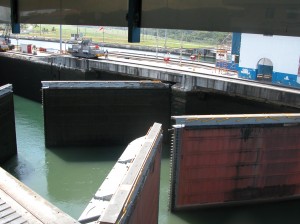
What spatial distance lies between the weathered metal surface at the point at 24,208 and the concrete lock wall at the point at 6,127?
319 inches

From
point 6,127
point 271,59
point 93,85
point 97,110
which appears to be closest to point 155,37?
point 271,59

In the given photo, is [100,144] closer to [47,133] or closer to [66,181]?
[47,133]

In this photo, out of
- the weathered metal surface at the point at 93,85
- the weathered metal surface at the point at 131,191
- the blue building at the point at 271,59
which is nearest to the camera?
the weathered metal surface at the point at 131,191

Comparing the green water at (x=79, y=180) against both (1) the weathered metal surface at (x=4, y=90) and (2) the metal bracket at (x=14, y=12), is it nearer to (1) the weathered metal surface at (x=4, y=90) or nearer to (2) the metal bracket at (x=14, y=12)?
(1) the weathered metal surface at (x=4, y=90)

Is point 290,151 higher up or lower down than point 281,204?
higher up

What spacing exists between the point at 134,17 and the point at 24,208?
352 centimetres

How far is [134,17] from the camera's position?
4.44 meters

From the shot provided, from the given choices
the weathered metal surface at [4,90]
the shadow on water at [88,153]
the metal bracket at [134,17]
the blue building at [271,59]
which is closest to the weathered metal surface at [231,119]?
the metal bracket at [134,17]

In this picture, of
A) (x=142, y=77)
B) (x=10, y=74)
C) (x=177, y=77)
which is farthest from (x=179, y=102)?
(x=10, y=74)

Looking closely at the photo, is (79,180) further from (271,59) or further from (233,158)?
(271,59)

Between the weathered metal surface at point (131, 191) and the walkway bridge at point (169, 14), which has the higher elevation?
the walkway bridge at point (169, 14)

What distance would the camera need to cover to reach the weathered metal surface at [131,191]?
18.1 feet

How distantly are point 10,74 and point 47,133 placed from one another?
11788mm

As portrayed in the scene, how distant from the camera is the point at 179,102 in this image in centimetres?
1633
